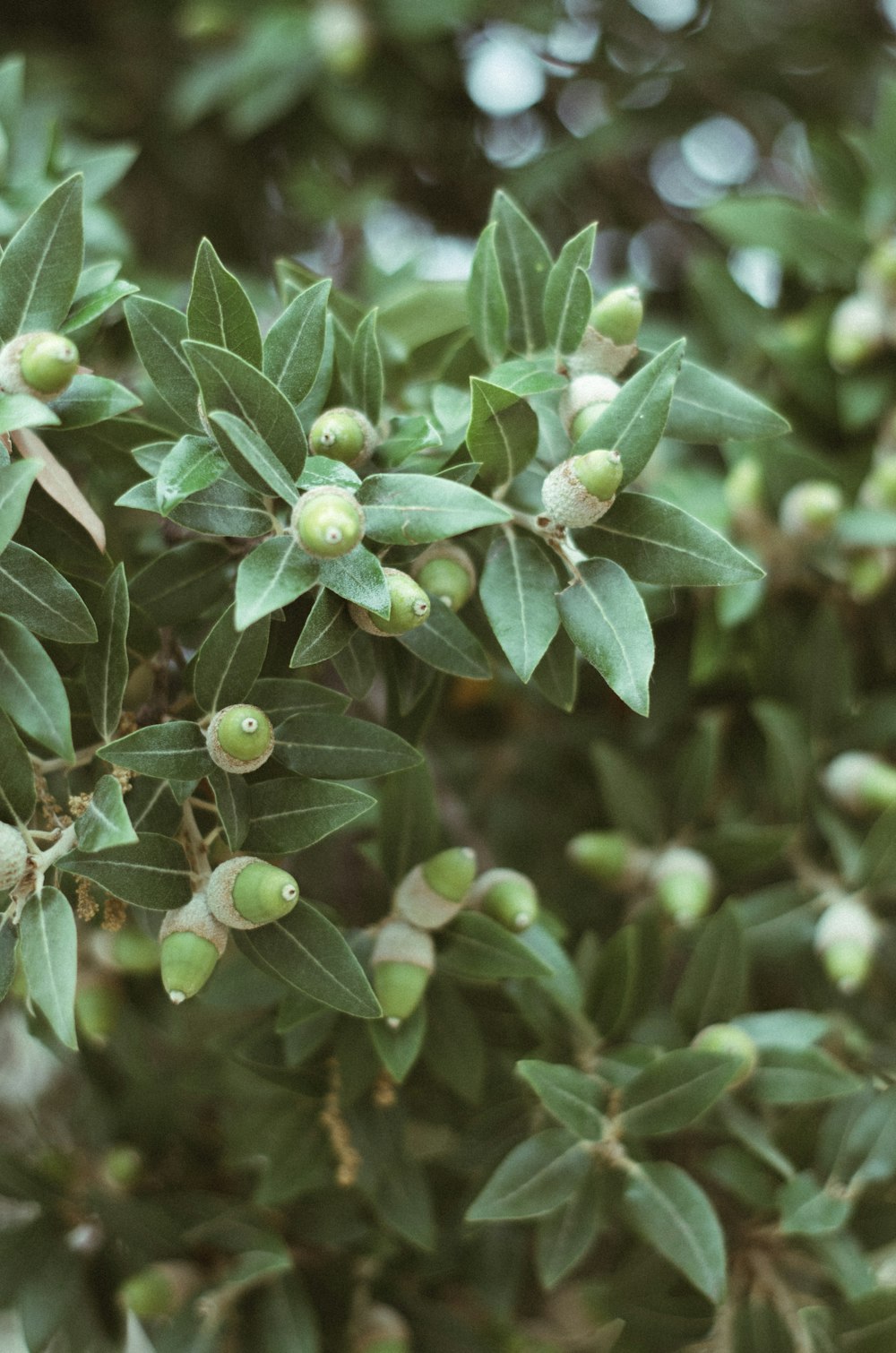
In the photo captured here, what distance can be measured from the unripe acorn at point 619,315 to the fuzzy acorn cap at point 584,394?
29mm

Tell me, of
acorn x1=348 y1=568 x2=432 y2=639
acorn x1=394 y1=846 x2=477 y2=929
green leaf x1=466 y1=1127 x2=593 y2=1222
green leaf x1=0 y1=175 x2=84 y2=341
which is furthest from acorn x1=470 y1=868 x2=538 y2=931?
green leaf x1=0 y1=175 x2=84 y2=341

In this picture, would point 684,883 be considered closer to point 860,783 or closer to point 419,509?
point 860,783

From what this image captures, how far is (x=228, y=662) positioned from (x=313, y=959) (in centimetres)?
19

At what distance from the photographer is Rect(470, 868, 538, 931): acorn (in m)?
0.89

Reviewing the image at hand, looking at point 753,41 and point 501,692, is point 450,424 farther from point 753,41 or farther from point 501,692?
point 753,41

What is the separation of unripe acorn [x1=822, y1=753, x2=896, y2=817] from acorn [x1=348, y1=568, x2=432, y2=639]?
2.04ft

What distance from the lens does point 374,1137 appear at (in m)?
1.02

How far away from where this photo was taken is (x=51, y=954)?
26.1 inches

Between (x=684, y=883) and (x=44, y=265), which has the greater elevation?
(x=44, y=265)

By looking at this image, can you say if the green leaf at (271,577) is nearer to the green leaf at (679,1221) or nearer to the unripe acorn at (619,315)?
the unripe acorn at (619,315)

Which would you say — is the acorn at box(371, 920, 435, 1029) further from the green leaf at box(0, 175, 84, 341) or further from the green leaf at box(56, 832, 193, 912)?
the green leaf at box(0, 175, 84, 341)

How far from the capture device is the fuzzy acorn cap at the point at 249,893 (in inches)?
27.5

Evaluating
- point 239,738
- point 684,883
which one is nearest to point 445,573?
point 239,738

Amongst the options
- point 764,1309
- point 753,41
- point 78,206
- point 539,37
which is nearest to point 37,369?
point 78,206
